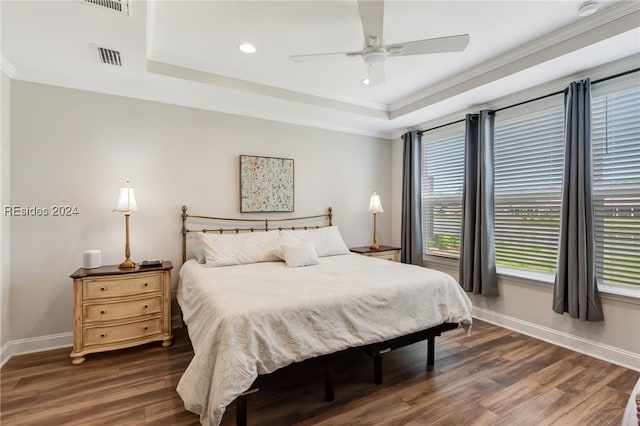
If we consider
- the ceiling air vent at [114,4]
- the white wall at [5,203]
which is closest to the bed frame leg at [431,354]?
the ceiling air vent at [114,4]

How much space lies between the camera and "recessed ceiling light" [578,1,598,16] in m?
2.16

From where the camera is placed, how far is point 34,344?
289 centimetres

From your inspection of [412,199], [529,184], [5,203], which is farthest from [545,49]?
[5,203]

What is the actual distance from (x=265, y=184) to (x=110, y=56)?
2.02 meters

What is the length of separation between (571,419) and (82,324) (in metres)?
3.79

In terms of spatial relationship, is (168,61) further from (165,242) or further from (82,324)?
(82,324)

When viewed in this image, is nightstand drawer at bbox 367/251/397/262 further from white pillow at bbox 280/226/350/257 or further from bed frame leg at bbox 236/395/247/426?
bed frame leg at bbox 236/395/247/426

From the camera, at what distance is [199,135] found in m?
3.65

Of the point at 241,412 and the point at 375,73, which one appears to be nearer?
the point at 241,412

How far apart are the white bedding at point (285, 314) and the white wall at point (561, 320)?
3.99 feet

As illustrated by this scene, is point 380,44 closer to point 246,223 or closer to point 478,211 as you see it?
point 478,211

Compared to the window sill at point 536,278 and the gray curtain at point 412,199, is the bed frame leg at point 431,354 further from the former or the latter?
the gray curtain at point 412,199

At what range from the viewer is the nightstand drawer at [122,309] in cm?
271

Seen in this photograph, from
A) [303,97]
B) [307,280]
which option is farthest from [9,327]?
[303,97]
